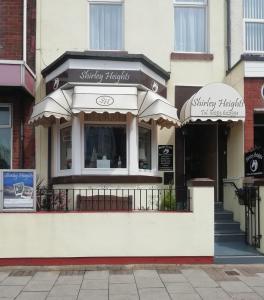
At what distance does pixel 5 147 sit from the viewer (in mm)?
12406

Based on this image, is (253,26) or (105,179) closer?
(105,179)

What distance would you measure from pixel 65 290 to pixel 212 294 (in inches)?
91.5

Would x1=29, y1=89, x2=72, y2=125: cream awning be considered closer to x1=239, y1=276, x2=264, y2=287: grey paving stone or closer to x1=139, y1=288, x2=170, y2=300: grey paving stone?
x1=139, y1=288, x2=170, y2=300: grey paving stone

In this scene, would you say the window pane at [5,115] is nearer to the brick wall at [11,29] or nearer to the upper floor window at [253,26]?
the brick wall at [11,29]

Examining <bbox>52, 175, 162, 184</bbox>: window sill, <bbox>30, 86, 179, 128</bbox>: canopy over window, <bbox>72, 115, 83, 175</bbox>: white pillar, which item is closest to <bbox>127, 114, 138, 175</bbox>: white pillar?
<bbox>52, 175, 162, 184</bbox>: window sill

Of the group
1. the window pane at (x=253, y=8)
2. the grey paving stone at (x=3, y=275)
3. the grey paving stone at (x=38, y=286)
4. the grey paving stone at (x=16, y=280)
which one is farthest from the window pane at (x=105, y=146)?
the window pane at (x=253, y=8)

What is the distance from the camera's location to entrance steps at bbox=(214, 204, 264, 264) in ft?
32.0

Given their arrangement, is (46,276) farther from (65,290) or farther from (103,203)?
(103,203)

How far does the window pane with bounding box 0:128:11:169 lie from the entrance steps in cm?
543

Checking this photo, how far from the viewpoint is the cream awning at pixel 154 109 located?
10.8 m

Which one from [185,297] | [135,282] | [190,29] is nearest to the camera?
[185,297]

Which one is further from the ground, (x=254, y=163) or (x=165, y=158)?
(x=165, y=158)

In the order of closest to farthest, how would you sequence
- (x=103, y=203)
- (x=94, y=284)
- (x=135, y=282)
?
(x=94, y=284) → (x=135, y=282) → (x=103, y=203)

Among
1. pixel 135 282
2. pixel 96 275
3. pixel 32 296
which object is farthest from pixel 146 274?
pixel 32 296
